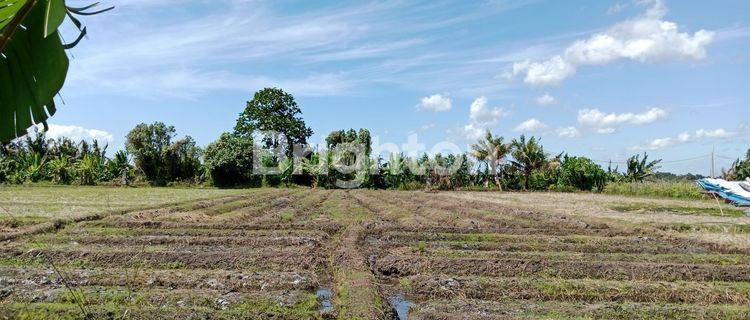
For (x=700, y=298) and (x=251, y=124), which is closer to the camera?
(x=700, y=298)

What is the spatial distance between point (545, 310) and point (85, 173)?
93.1ft

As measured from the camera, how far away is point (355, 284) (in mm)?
5465

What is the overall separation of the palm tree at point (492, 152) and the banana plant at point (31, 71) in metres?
28.6

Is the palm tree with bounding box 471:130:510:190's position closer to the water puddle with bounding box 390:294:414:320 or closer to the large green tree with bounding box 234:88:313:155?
the large green tree with bounding box 234:88:313:155

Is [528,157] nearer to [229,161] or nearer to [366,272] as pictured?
[229,161]

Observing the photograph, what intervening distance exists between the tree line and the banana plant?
25.9 metres

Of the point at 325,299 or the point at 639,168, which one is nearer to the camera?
the point at 325,299

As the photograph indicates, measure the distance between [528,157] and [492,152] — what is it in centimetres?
192

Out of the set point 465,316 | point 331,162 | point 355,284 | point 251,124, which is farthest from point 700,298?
point 251,124

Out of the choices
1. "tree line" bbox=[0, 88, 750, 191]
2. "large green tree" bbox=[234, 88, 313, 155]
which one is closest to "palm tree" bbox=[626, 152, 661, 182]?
"tree line" bbox=[0, 88, 750, 191]

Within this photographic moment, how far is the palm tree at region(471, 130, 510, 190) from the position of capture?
30.1m

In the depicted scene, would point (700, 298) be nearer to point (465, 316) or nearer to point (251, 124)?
point (465, 316)

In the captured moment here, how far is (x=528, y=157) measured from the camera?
2947 cm

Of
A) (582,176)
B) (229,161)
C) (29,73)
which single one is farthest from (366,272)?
(582,176)
